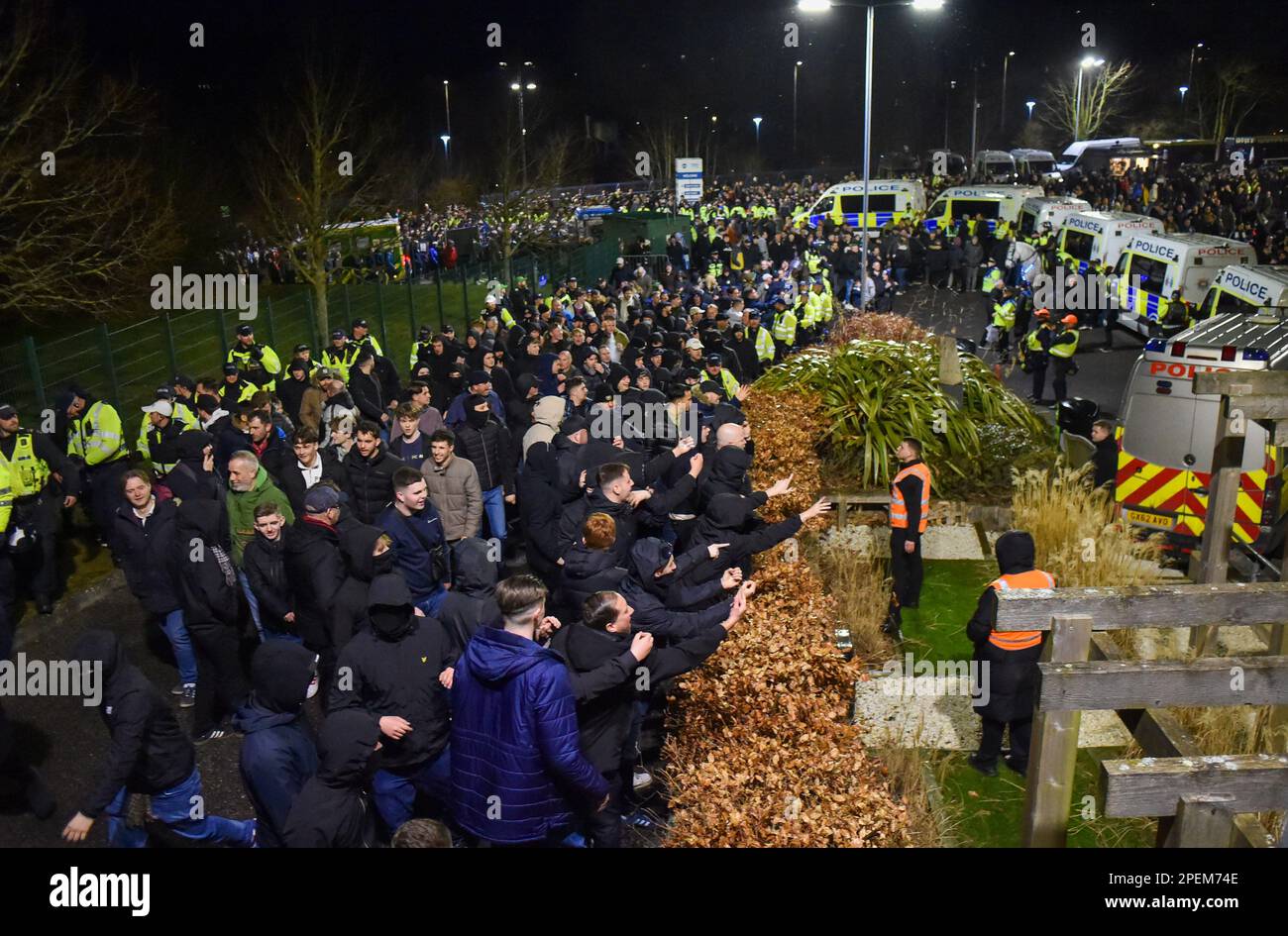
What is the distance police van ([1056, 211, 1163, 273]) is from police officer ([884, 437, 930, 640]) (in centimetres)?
1680

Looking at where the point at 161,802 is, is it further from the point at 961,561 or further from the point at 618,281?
the point at 618,281

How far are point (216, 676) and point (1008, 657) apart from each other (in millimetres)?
5018

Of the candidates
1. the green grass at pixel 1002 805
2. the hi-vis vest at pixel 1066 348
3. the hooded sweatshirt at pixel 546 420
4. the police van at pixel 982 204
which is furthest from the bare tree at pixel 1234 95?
the green grass at pixel 1002 805

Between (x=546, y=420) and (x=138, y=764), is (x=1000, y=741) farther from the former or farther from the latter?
(x=138, y=764)

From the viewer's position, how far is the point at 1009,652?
5957 mm

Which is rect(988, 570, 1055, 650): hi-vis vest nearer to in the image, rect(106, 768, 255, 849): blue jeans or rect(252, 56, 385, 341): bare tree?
rect(106, 768, 255, 849): blue jeans

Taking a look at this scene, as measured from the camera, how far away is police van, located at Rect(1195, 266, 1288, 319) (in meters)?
15.5

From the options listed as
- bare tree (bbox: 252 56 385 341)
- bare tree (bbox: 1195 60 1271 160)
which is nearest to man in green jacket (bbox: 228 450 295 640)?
bare tree (bbox: 252 56 385 341)

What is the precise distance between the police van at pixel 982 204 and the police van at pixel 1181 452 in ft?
78.4

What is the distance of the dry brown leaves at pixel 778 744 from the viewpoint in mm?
4109

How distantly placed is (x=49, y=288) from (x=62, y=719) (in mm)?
9313

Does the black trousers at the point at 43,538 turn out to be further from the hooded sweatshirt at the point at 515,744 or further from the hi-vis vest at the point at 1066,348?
the hi-vis vest at the point at 1066,348

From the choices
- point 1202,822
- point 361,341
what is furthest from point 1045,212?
point 1202,822
